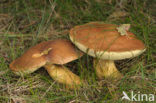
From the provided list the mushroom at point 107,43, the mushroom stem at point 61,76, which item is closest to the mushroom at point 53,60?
the mushroom stem at point 61,76

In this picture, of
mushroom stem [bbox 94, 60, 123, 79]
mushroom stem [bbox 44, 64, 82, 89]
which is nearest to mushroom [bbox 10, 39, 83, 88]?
mushroom stem [bbox 44, 64, 82, 89]

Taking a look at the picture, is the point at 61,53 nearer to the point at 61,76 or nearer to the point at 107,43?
the point at 61,76

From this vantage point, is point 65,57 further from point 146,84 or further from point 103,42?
point 146,84

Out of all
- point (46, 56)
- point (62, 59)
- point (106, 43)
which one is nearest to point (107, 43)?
point (106, 43)

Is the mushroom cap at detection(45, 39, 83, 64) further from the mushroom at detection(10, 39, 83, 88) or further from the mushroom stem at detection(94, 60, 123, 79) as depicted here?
the mushroom stem at detection(94, 60, 123, 79)

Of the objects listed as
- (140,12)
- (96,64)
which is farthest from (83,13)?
(96,64)

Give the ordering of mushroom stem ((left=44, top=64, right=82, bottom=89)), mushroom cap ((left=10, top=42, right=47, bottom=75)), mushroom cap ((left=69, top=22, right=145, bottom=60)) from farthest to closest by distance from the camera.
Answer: mushroom stem ((left=44, top=64, right=82, bottom=89)), mushroom cap ((left=10, top=42, right=47, bottom=75)), mushroom cap ((left=69, top=22, right=145, bottom=60))

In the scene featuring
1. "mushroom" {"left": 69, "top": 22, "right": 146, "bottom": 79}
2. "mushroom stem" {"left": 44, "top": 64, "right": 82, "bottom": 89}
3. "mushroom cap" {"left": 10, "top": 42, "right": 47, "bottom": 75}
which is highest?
"mushroom" {"left": 69, "top": 22, "right": 146, "bottom": 79}
